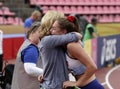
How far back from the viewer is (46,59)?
3641 mm

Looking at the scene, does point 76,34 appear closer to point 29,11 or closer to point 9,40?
point 9,40

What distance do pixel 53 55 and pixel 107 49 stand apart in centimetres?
1044

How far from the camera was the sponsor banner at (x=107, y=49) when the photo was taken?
1338 centimetres

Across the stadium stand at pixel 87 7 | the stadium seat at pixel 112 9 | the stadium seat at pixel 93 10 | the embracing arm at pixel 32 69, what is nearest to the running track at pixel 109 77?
the embracing arm at pixel 32 69

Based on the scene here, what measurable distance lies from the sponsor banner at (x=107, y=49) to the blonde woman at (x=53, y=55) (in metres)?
9.64

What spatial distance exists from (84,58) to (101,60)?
401 inches

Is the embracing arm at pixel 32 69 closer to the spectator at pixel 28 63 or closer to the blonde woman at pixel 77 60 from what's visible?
the spectator at pixel 28 63

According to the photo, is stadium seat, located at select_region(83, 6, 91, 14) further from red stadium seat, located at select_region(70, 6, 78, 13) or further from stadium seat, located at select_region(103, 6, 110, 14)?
stadium seat, located at select_region(103, 6, 110, 14)

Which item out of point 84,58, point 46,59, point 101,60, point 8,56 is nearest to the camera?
point 84,58

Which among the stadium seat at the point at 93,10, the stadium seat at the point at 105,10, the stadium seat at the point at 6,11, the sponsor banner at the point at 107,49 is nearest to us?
the sponsor banner at the point at 107,49

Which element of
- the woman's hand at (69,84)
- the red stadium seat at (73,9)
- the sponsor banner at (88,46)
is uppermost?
the woman's hand at (69,84)

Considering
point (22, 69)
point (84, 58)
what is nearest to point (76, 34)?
point (84, 58)

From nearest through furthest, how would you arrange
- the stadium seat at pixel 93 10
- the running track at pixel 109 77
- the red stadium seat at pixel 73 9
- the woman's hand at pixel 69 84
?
the woman's hand at pixel 69 84 < the running track at pixel 109 77 < the red stadium seat at pixel 73 9 < the stadium seat at pixel 93 10

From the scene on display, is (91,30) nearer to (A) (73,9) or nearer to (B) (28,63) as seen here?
(B) (28,63)
